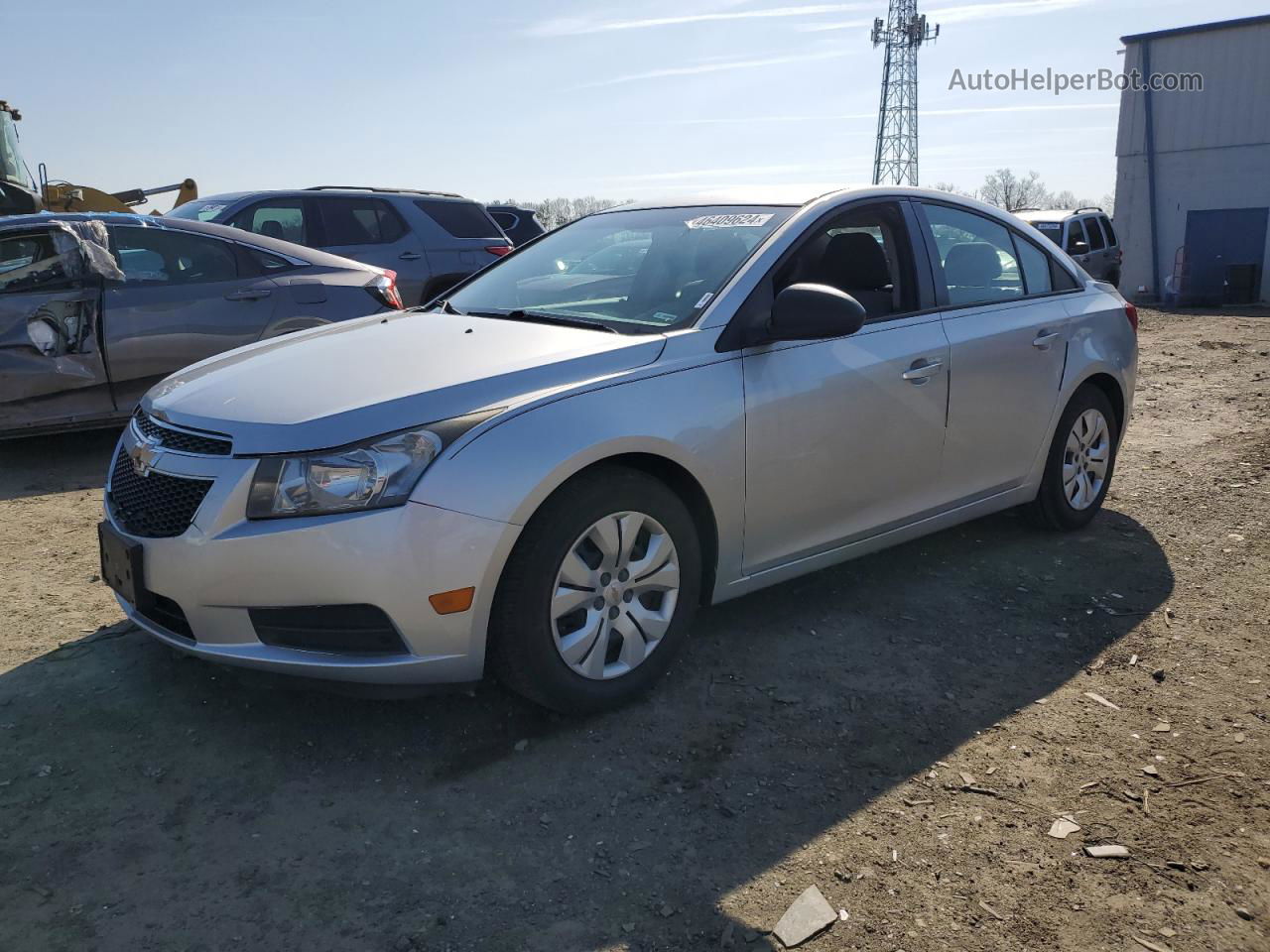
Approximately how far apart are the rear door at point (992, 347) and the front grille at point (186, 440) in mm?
2772

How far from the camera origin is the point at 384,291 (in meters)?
7.14

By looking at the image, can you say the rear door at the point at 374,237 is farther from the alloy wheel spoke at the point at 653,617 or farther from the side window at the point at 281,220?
the alloy wheel spoke at the point at 653,617

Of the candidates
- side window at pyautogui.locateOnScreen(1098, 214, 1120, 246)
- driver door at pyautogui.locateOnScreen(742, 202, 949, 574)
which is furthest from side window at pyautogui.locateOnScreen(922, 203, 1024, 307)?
side window at pyautogui.locateOnScreen(1098, 214, 1120, 246)

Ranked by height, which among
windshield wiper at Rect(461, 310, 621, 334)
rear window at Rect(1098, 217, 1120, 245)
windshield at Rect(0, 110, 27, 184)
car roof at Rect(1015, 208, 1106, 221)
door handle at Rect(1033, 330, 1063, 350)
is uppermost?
windshield at Rect(0, 110, 27, 184)

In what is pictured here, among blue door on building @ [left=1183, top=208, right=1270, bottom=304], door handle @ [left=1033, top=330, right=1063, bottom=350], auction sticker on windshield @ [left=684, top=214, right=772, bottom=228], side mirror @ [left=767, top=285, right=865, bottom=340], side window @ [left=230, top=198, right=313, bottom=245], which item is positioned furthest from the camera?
blue door on building @ [left=1183, top=208, right=1270, bottom=304]

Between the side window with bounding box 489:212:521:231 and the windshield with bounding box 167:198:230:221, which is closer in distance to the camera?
the windshield with bounding box 167:198:230:221

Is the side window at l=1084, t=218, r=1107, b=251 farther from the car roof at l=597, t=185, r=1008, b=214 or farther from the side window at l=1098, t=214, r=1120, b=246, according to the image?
the car roof at l=597, t=185, r=1008, b=214

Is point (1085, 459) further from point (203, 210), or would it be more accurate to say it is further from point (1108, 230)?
point (1108, 230)

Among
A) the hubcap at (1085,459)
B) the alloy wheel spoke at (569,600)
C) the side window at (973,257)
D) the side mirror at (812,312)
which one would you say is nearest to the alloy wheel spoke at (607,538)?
the alloy wheel spoke at (569,600)

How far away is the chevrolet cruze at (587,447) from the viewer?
2.86m

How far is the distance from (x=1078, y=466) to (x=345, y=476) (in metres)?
3.71

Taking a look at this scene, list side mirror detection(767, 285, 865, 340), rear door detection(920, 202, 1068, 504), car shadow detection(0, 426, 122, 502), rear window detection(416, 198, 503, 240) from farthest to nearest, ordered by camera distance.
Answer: rear window detection(416, 198, 503, 240), car shadow detection(0, 426, 122, 502), rear door detection(920, 202, 1068, 504), side mirror detection(767, 285, 865, 340)

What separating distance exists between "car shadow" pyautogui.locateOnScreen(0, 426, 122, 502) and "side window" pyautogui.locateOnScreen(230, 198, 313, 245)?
2286mm

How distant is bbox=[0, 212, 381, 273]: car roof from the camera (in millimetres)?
6250
